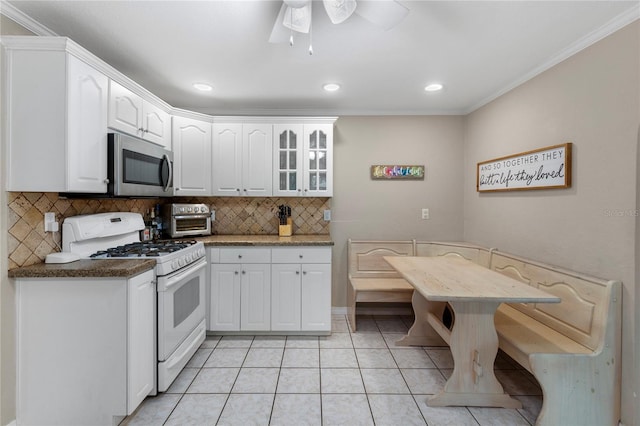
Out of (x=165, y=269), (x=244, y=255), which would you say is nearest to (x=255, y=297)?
(x=244, y=255)

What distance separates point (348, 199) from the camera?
3.31 meters

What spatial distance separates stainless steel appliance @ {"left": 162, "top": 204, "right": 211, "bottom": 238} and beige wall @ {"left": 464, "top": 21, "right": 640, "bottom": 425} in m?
2.99

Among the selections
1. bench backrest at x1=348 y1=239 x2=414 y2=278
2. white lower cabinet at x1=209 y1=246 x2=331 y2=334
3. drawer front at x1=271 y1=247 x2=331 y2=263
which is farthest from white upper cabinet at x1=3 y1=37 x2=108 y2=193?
bench backrest at x1=348 y1=239 x2=414 y2=278

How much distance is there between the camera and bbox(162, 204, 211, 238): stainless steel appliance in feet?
9.12

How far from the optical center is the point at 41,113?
158 cm

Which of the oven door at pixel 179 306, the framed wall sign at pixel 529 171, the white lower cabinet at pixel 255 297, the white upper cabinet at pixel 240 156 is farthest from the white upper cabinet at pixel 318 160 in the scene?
the framed wall sign at pixel 529 171

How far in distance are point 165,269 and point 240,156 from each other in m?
1.48

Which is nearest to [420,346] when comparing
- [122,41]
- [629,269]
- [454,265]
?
[454,265]

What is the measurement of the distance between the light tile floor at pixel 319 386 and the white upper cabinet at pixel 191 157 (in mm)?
1522

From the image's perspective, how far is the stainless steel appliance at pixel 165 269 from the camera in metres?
1.90

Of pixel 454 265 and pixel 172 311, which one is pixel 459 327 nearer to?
pixel 454 265

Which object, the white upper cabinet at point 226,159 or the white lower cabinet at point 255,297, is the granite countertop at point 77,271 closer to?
the white lower cabinet at point 255,297

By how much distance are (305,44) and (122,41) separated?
3.97 ft

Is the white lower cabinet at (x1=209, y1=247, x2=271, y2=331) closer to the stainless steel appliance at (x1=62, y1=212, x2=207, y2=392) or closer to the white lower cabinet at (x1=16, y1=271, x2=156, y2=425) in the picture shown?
the stainless steel appliance at (x1=62, y1=212, x2=207, y2=392)
